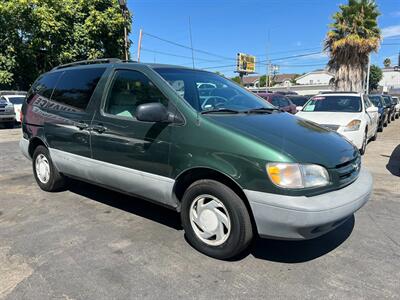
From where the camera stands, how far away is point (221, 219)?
3.29 m

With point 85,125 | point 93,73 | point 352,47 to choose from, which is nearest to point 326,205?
point 85,125

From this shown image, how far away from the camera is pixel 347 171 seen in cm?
334

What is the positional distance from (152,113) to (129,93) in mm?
812

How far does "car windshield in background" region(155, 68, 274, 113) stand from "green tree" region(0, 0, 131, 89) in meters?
18.1

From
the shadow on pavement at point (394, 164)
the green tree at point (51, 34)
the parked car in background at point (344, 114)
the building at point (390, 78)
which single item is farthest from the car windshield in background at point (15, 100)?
the building at point (390, 78)

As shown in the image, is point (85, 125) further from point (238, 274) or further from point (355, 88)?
point (355, 88)

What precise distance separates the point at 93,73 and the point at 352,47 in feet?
70.7

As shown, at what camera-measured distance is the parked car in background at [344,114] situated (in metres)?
8.57

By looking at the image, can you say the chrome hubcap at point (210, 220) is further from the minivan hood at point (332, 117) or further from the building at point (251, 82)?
the building at point (251, 82)

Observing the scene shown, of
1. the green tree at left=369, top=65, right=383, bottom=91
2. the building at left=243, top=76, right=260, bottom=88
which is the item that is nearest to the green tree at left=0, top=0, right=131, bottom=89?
the building at left=243, top=76, right=260, bottom=88

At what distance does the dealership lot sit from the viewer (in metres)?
2.88

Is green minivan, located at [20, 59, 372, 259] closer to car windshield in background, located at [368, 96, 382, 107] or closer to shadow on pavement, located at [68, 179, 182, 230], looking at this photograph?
shadow on pavement, located at [68, 179, 182, 230]

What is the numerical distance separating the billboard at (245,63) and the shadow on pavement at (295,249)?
173 ft

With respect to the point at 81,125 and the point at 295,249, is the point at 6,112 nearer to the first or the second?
the point at 81,125
